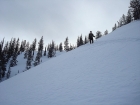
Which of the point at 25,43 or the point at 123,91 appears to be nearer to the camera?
the point at 123,91

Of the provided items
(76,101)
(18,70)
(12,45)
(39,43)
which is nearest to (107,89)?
(76,101)

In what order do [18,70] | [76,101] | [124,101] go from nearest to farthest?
[124,101] < [76,101] < [18,70]

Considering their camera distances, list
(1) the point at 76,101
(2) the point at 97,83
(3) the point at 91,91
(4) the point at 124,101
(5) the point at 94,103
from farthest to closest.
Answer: (2) the point at 97,83 < (3) the point at 91,91 < (1) the point at 76,101 < (5) the point at 94,103 < (4) the point at 124,101

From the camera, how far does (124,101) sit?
4.19m

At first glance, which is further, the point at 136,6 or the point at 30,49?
the point at 30,49

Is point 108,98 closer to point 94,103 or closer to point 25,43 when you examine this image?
point 94,103

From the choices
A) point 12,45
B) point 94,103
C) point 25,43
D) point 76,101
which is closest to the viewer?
point 94,103

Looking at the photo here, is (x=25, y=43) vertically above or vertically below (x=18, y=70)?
above

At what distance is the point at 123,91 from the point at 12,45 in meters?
81.6

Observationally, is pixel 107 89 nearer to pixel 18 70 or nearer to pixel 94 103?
pixel 94 103

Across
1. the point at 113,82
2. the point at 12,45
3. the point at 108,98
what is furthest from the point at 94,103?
the point at 12,45

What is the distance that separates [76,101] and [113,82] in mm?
2606

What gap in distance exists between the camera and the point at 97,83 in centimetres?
655

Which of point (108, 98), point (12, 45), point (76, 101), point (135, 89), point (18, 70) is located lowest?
point (18, 70)
